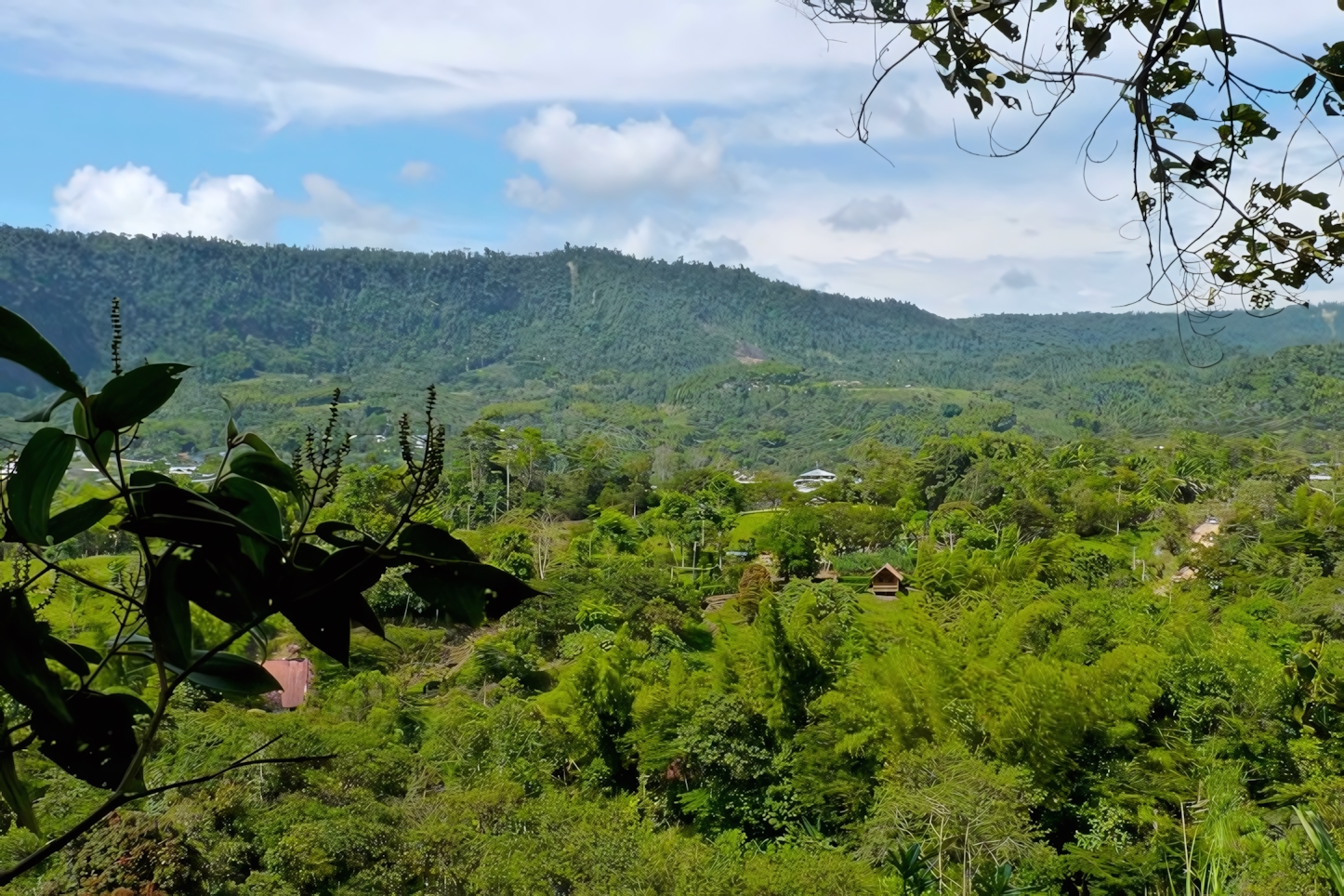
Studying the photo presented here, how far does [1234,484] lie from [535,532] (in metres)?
19.1

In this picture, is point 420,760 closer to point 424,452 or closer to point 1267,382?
point 424,452

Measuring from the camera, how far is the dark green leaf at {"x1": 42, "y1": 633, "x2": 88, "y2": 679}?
1.56 feet

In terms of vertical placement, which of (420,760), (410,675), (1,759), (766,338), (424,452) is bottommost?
(410,675)

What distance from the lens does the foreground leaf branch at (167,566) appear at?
1.38 feet

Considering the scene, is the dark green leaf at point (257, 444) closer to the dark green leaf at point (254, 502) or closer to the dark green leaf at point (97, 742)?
the dark green leaf at point (254, 502)

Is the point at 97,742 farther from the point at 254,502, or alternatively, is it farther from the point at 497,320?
the point at 497,320

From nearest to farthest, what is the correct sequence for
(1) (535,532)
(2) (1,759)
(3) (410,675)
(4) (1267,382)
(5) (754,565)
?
(2) (1,759), (3) (410,675), (5) (754,565), (1) (535,532), (4) (1267,382)

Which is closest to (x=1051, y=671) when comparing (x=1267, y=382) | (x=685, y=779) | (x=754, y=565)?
(x=685, y=779)

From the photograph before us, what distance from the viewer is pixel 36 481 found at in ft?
1.39

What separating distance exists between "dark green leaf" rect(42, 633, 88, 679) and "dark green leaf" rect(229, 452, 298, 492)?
111 mm

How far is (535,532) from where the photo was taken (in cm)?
2330

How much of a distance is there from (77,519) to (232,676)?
0.11m

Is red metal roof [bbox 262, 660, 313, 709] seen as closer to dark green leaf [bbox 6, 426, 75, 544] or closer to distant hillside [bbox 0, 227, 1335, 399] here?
dark green leaf [bbox 6, 426, 75, 544]

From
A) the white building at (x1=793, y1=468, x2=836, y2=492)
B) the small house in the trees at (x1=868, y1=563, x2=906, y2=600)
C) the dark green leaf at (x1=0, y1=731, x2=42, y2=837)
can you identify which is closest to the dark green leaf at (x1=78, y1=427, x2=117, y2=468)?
the dark green leaf at (x1=0, y1=731, x2=42, y2=837)
